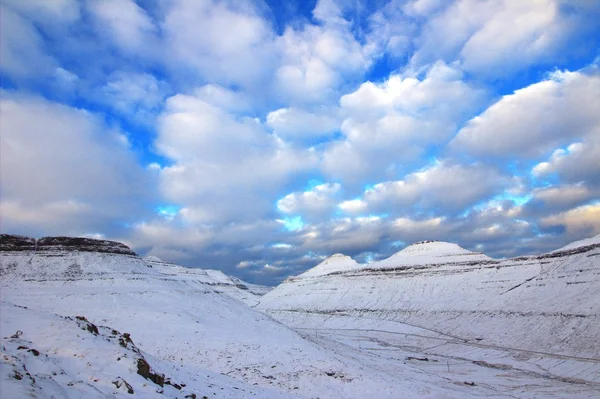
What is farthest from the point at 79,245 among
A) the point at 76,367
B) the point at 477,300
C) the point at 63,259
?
the point at 477,300

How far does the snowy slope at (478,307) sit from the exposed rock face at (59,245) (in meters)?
55.1

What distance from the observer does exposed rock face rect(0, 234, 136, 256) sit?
2813 inches

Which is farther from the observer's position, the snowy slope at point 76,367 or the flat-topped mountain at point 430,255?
the flat-topped mountain at point 430,255

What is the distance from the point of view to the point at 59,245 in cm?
7431

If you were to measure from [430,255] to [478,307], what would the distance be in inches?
2619

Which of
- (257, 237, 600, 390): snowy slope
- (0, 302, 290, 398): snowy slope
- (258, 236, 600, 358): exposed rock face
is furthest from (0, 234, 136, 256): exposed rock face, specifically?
(258, 236, 600, 358): exposed rock face

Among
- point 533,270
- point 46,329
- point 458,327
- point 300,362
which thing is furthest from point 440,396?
point 533,270

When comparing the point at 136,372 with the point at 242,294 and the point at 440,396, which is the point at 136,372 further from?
the point at 242,294

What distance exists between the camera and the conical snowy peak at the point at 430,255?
5162 inches

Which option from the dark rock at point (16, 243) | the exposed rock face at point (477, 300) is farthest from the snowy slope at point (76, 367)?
the exposed rock face at point (477, 300)

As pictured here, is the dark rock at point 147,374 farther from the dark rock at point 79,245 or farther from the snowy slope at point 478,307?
the dark rock at point 79,245

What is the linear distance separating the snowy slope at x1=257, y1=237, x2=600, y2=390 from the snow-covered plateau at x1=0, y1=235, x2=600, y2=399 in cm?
38

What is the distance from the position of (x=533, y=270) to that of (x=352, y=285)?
193ft

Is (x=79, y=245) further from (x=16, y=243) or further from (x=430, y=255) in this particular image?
(x=430, y=255)
